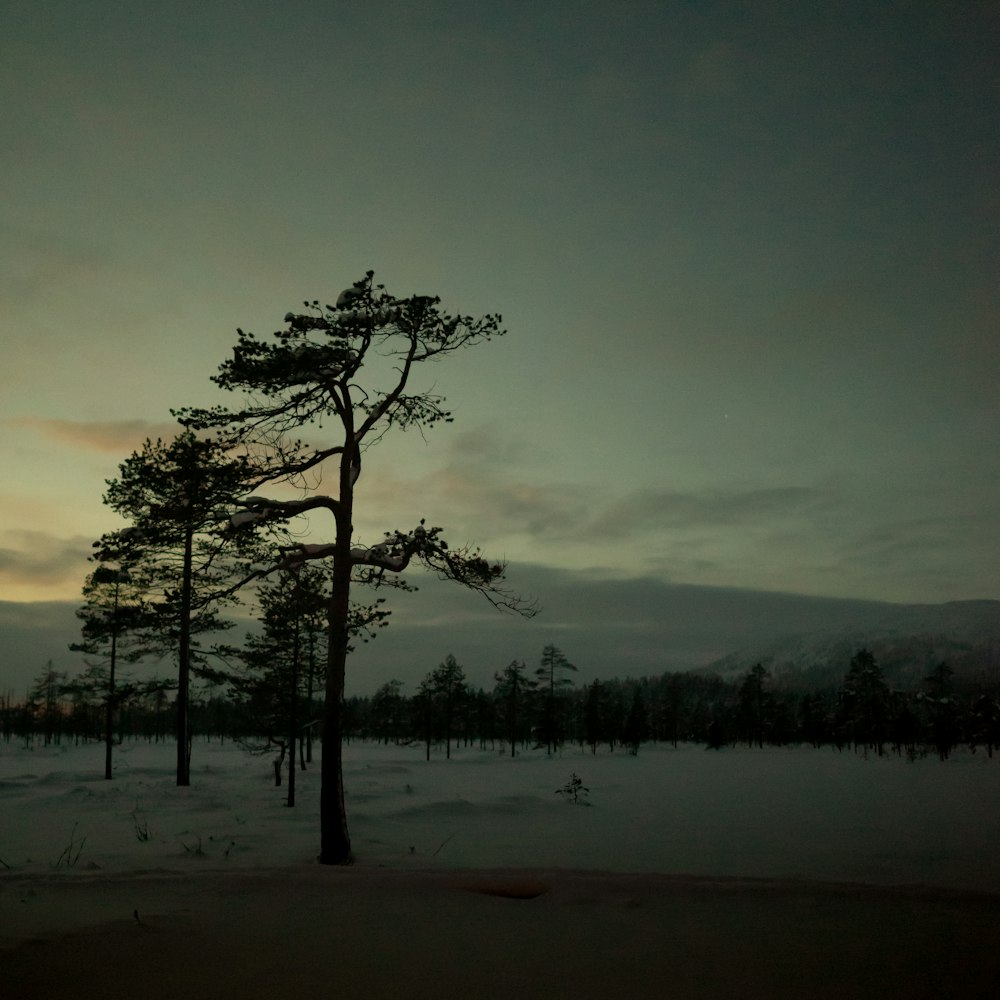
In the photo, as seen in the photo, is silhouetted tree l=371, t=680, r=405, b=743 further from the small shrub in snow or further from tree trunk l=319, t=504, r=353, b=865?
tree trunk l=319, t=504, r=353, b=865

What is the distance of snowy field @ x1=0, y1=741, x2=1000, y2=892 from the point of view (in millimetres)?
13500

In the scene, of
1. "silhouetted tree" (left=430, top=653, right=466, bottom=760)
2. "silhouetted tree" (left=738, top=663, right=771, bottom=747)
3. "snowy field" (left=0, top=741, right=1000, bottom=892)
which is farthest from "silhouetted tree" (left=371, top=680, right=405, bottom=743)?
"snowy field" (left=0, top=741, right=1000, bottom=892)

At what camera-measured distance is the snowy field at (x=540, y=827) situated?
44.3 feet

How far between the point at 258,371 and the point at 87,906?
8.01 metres

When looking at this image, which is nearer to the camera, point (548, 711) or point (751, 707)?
point (548, 711)

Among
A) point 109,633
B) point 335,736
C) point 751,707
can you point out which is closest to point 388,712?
point 751,707

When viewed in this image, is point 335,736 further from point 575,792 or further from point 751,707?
point 751,707

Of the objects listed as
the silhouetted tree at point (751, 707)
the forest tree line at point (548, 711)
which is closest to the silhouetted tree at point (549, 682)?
the forest tree line at point (548, 711)

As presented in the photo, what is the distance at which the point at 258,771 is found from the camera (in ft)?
148

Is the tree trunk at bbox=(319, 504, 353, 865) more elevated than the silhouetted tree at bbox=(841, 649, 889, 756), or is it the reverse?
the tree trunk at bbox=(319, 504, 353, 865)

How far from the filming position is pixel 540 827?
67.1ft

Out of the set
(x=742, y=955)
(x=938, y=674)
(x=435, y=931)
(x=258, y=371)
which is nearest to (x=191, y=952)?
(x=435, y=931)

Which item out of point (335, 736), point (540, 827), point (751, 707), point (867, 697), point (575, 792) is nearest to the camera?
point (335, 736)

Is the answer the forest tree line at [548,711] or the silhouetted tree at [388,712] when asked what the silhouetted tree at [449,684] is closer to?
the forest tree line at [548,711]
